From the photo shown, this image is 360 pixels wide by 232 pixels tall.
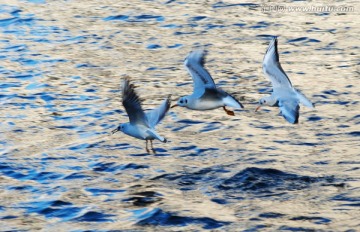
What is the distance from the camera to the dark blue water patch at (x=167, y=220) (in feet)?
48.2

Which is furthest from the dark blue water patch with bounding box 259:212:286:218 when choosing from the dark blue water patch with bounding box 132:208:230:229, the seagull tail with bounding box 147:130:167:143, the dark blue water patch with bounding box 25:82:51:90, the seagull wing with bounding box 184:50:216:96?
the dark blue water patch with bounding box 25:82:51:90

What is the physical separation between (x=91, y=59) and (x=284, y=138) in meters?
6.89

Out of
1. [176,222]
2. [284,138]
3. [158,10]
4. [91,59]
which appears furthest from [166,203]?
[158,10]

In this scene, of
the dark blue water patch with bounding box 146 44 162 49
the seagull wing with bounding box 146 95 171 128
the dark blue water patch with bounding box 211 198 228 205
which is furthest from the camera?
the dark blue water patch with bounding box 146 44 162 49

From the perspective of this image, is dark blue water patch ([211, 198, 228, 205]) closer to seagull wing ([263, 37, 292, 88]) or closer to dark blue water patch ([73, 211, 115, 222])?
dark blue water patch ([73, 211, 115, 222])

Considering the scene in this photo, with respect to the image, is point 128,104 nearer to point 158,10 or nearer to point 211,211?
point 211,211

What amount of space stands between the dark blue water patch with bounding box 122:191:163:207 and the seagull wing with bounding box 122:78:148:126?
4.03ft

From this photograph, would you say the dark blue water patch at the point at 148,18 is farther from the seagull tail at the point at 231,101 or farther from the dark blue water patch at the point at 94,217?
the dark blue water patch at the point at 94,217

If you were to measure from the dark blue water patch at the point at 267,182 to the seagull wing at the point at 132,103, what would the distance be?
173 cm

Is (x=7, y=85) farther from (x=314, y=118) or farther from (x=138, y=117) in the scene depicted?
(x=314, y=118)

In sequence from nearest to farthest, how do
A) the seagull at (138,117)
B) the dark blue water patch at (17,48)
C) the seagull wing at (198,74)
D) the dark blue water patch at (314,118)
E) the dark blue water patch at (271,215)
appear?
the dark blue water patch at (271,215), the seagull at (138,117), the seagull wing at (198,74), the dark blue water patch at (314,118), the dark blue water patch at (17,48)

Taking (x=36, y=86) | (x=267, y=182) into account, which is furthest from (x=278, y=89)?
(x=36, y=86)

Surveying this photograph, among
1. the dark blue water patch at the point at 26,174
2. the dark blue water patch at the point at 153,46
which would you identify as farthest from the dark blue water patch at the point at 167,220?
the dark blue water patch at the point at 153,46

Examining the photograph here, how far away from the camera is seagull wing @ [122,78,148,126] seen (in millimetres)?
15594
